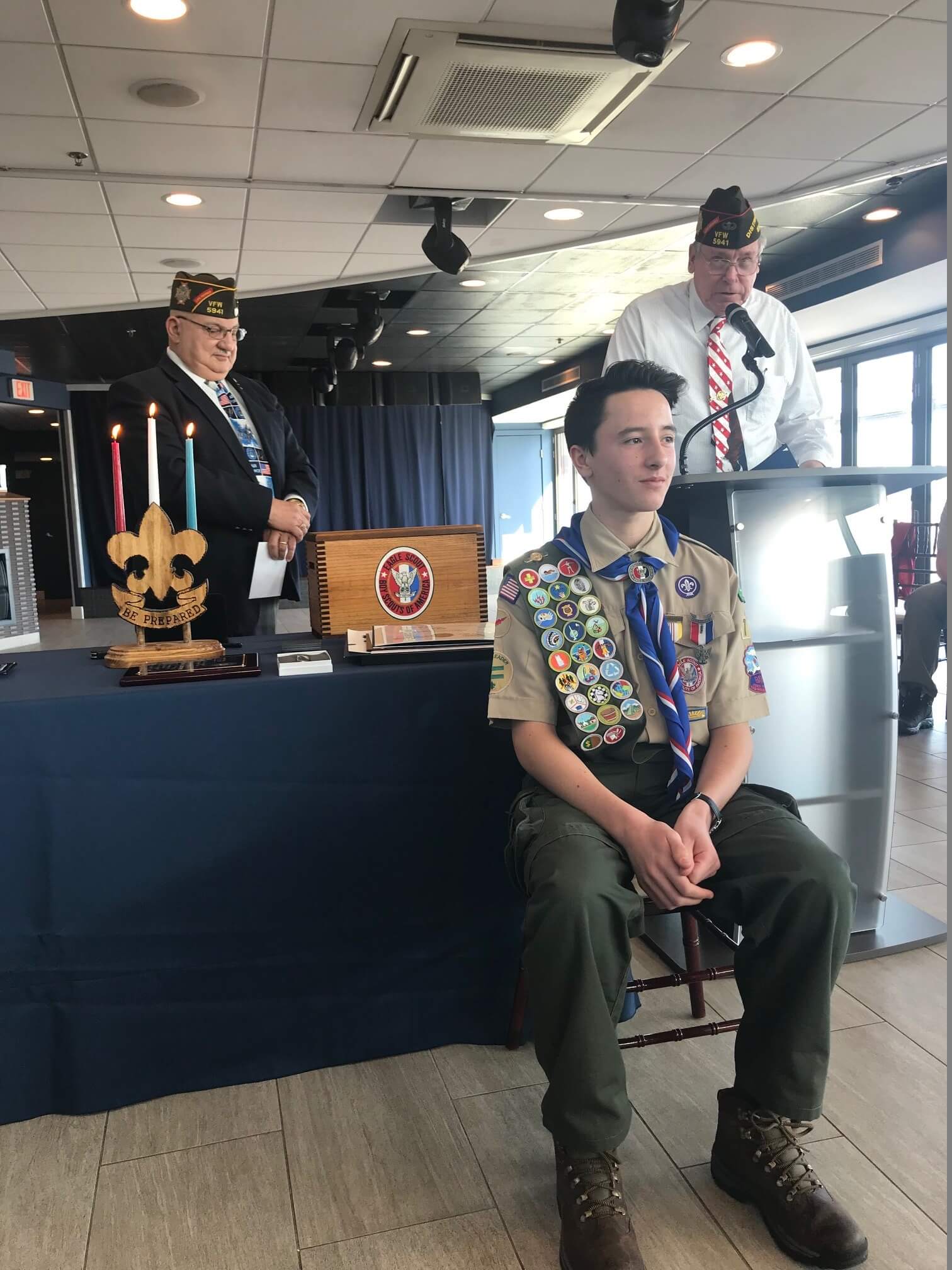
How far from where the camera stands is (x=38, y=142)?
4.00 metres

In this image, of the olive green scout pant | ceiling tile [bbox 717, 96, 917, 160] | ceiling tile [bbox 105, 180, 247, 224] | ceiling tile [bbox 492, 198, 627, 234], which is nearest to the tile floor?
the olive green scout pant

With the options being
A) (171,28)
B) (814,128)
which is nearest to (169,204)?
(171,28)

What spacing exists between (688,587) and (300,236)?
15.9 ft

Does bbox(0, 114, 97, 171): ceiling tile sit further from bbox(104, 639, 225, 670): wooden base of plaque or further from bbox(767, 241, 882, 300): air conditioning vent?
bbox(767, 241, 882, 300): air conditioning vent

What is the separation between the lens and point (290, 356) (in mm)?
10141

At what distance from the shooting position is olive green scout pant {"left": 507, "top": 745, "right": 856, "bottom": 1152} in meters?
1.23

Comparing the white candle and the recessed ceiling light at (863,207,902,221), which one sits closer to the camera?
the white candle

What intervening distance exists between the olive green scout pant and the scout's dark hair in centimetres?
64

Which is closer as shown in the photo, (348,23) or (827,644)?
(827,644)

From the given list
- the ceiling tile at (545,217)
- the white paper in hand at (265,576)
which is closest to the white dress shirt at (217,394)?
the white paper in hand at (265,576)

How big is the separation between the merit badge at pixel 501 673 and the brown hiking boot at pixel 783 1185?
707mm

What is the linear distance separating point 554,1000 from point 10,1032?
962mm

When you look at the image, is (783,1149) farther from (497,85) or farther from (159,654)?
(497,85)

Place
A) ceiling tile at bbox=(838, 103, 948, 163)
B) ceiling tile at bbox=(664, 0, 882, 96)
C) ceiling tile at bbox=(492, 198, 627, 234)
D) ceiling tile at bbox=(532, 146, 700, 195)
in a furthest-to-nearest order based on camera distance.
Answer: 1. ceiling tile at bbox=(492, 198, 627, 234)
2. ceiling tile at bbox=(532, 146, 700, 195)
3. ceiling tile at bbox=(838, 103, 948, 163)
4. ceiling tile at bbox=(664, 0, 882, 96)
